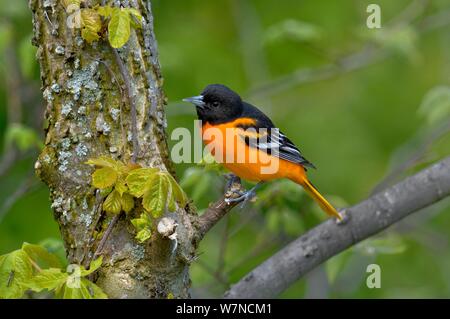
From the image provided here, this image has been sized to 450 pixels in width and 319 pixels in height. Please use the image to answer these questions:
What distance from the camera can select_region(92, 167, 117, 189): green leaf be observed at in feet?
10.3

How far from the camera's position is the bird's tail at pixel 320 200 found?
14.2ft

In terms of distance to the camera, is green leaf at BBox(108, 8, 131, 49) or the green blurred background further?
the green blurred background

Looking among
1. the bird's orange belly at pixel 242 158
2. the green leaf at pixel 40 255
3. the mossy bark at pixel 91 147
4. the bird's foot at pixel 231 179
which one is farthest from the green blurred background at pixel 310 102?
the green leaf at pixel 40 255

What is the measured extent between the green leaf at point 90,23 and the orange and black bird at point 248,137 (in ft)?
4.34

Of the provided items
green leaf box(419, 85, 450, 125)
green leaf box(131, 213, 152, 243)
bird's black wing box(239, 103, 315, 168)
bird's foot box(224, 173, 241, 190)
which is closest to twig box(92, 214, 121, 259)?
green leaf box(131, 213, 152, 243)

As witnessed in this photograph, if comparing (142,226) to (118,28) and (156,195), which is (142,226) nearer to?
(156,195)

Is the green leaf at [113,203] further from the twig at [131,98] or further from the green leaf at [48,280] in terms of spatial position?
the green leaf at [48,280]

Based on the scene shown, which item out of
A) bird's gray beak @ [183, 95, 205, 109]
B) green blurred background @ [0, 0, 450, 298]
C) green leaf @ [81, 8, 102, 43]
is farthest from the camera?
green blurred background @ [0, 0, 450, 298]

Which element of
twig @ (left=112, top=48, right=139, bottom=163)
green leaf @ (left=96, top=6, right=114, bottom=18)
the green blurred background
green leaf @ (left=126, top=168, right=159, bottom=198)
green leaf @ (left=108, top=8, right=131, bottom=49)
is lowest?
the green blurred background

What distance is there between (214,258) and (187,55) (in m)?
2.15

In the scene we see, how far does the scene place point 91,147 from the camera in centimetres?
346

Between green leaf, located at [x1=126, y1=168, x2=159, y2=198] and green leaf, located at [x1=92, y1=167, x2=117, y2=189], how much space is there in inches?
3.0

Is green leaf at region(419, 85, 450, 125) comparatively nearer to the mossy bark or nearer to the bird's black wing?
the bird's black wing
